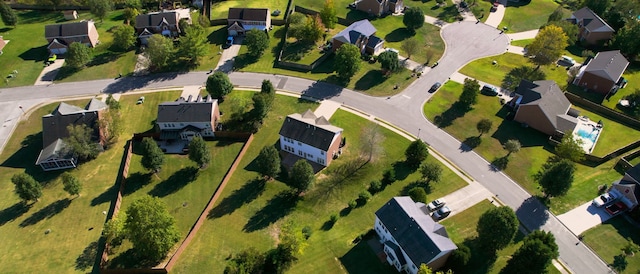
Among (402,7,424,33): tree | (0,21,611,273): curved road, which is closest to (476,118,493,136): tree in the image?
(0,21,611,273): curved road

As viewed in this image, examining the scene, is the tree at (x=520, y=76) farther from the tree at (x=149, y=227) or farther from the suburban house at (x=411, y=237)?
the tree at (x=149, y=227)

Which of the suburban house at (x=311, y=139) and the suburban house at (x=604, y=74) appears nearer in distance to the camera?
the suburban house at (x=311, y=139)

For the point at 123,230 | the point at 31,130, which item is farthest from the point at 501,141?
the point at 31,130

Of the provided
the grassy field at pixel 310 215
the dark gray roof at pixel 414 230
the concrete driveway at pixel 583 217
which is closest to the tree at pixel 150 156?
the grassy field at pixel 310 215

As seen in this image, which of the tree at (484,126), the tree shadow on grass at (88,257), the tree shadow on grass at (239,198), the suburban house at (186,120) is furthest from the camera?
the suburban house at (186,120)

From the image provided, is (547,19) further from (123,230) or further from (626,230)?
(123,230)

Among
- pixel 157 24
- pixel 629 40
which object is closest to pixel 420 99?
pixel 629 40
